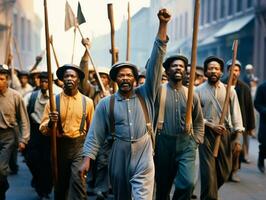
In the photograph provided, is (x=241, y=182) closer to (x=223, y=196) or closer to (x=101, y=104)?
(x=223, y=196)

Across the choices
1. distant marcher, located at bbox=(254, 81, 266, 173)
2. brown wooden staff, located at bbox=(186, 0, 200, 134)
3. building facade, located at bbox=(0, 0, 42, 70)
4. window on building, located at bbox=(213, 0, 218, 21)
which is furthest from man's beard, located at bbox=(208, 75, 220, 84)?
window on building, located at bbox=(213, 0, 218, 21)

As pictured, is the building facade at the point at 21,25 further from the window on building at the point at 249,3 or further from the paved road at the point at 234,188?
the paved road at the point at 234,188

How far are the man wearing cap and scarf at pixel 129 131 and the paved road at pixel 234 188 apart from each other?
10.2 feet

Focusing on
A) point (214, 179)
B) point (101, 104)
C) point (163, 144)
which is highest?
point (101, 104)

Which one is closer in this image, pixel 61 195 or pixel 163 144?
pixel 163 144

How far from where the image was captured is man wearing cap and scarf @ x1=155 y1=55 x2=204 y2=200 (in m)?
6.23

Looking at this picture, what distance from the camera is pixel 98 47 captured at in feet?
212

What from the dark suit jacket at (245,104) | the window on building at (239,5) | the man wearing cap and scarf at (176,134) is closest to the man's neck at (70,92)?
the man wearing cap and scarf at (176,134)

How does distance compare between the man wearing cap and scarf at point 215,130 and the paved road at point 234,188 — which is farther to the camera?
the paved road at point 234,188

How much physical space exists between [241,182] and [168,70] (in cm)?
398

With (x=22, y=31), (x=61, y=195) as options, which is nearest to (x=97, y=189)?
(x=61, y=195)

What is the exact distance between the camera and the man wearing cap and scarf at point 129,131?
525cm

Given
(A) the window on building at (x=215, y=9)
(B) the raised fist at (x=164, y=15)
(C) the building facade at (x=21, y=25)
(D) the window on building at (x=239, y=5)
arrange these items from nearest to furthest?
1. (B) the raised fist at (x=164, y=15)
2. (D) the window on building at (x=239, y=5)
3. (C) the building facade at (x=21, y=25)
4. (A) the window on building at (x=215, y=9)

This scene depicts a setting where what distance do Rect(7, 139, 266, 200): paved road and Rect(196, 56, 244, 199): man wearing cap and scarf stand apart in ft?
3.82
